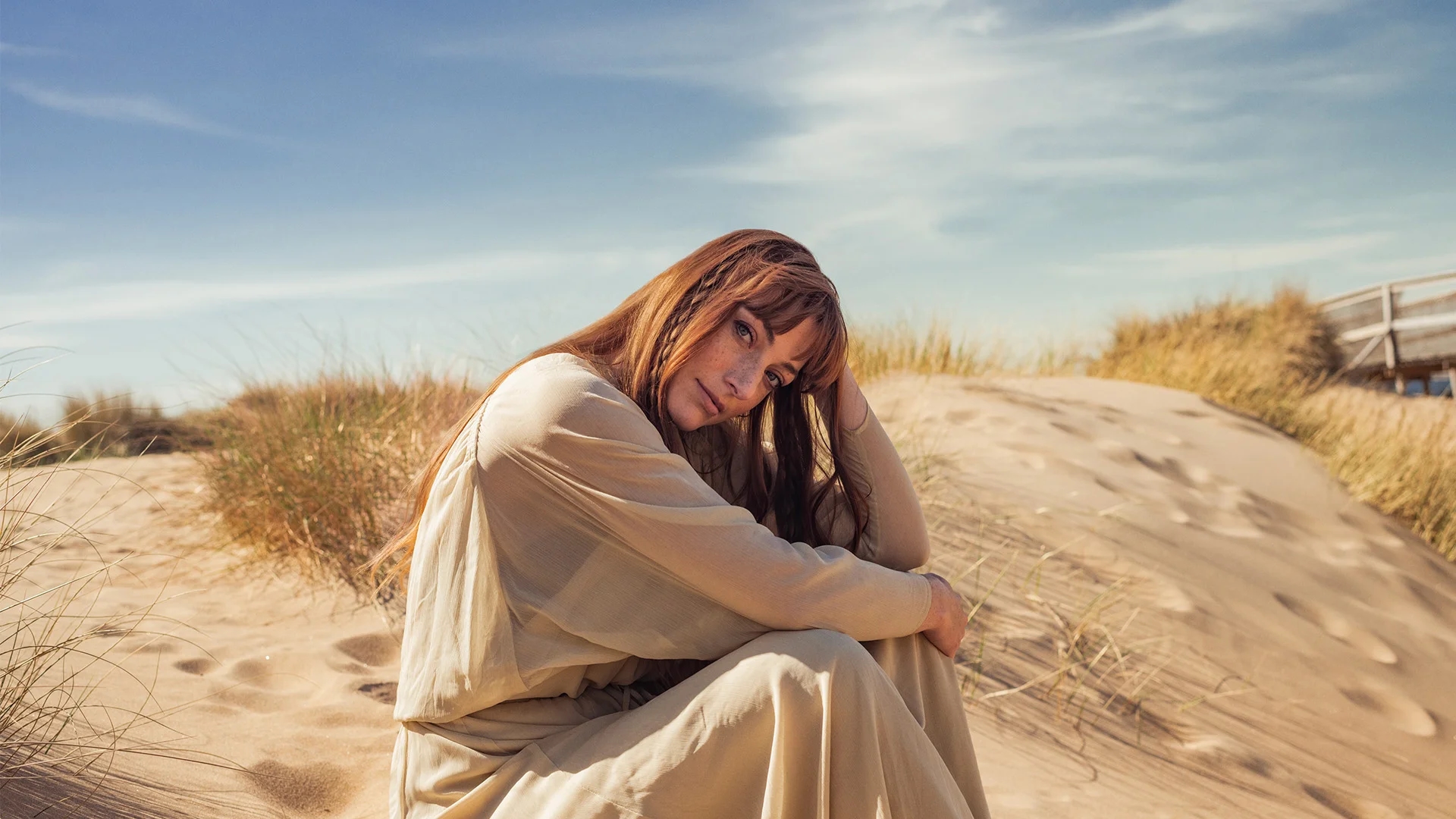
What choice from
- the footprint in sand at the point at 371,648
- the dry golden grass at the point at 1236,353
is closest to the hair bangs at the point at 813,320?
the footprint in sand at the point at 371,648

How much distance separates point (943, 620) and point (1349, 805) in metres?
2.49

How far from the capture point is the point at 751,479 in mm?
2447

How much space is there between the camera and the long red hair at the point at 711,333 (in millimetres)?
2066

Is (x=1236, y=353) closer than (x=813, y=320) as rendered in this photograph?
No

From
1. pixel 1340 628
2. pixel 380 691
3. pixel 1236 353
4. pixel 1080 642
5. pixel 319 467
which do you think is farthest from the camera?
pixel 1236 353

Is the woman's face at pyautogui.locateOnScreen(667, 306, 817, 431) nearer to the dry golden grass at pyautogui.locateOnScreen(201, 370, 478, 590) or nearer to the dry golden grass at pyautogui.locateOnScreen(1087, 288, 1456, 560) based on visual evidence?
the dry golden grass at pyautogui.locateOnScreen(201, 370, 478, 590)

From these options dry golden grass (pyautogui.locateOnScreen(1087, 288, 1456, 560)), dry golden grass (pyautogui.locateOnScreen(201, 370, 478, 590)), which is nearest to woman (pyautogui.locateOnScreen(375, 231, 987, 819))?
dry golden grass (pyautogui.locateOnScreen(201, 370, 478, 590))

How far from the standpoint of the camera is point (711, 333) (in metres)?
2.07

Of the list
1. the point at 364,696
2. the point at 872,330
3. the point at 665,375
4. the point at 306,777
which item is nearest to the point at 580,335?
the point at 665,375

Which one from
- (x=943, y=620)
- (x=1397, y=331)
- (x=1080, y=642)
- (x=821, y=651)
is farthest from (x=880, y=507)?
(x=1397, y=331)

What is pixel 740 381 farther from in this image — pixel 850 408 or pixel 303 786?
pixel 303 786

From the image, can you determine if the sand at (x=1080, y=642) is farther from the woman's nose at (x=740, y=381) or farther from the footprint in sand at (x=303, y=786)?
the woman's nose at (x=740, y=381)

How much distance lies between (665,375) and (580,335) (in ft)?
0.74

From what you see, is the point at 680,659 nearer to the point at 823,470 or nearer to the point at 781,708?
the point at 781,708
